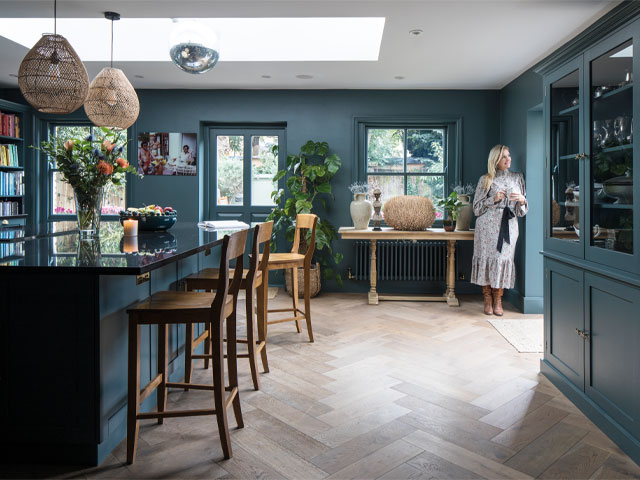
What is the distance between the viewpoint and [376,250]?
5.90 metres

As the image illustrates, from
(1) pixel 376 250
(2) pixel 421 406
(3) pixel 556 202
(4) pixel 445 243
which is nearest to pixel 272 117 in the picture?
(1) pixel 376 250

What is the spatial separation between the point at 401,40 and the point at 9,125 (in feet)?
15.0

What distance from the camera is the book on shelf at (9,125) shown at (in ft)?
18.4

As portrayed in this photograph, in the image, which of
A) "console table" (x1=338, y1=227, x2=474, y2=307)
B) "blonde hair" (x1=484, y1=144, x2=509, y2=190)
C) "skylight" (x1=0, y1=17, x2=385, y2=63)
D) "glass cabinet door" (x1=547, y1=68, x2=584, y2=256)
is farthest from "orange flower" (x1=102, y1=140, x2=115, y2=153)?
"blonde hair" (x1=484, y1=144, x2=509, y2=190)

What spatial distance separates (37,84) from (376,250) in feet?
12.9

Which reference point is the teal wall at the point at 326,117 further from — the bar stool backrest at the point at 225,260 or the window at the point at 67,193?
the bar stool backrest at the point at 225,260

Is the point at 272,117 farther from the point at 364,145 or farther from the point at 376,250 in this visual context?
the point at 376,250

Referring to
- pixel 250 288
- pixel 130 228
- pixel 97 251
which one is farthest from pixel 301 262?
pixel 97 251

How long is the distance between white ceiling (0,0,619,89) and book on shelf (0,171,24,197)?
1048 millimetres

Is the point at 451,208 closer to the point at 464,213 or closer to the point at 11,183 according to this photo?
the point at 464,213

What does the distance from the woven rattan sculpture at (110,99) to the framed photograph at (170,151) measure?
2.37 meters

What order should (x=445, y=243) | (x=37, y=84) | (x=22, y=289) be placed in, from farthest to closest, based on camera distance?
1. (x=445, y=243)
2. (x=37, y=84)
3. (x=22, y=289)

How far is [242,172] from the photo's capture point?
247 inches

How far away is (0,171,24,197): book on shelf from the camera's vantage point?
566cm
